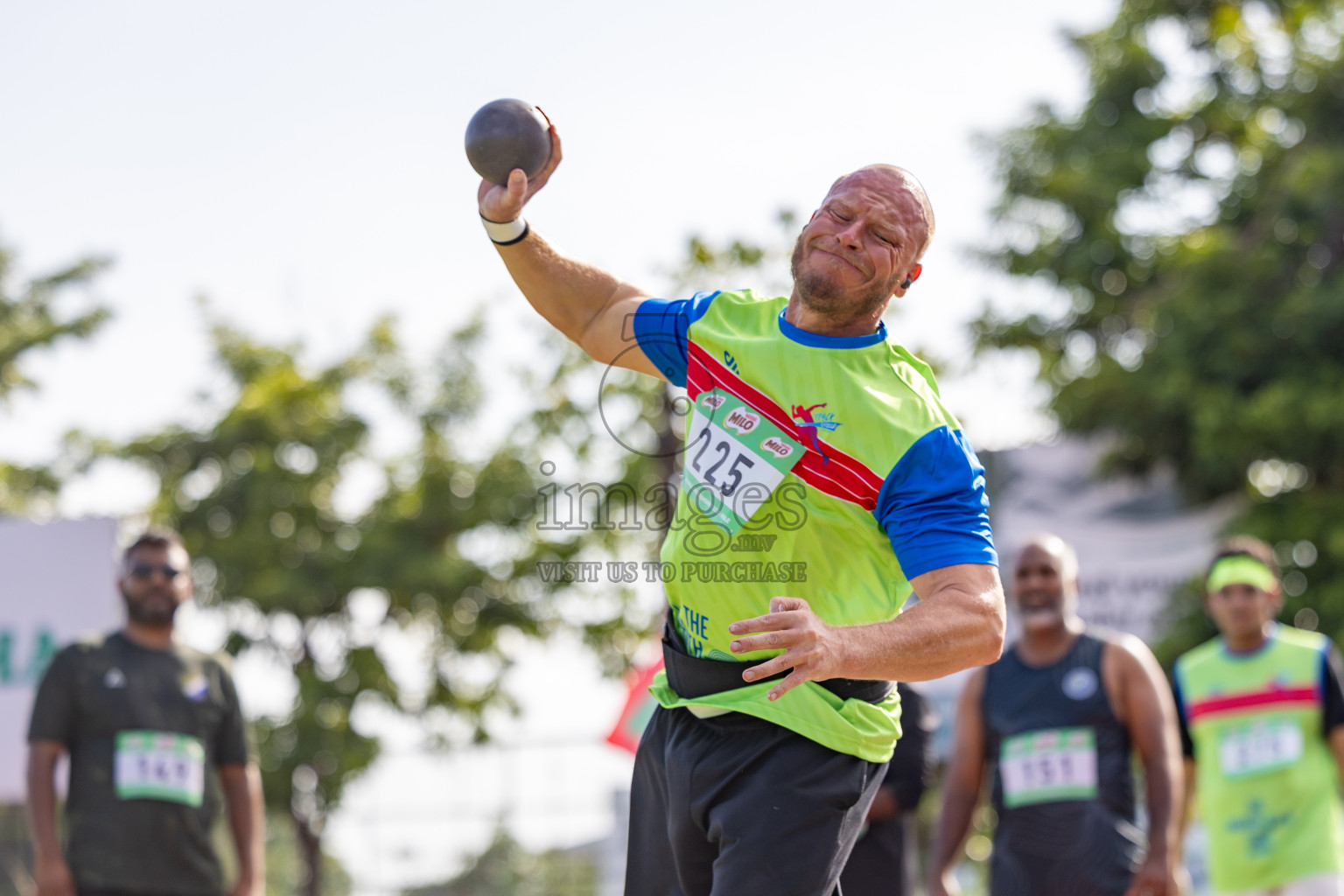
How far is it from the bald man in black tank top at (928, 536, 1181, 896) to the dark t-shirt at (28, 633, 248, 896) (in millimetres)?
3074

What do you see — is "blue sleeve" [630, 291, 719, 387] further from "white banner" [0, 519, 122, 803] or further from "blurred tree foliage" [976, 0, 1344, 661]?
"blurred tree foliage" [976, 0, 1344, 661]

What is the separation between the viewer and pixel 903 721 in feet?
18.5

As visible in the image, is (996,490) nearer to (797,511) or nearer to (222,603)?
(222,603)

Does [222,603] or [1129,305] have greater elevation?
[1129,305]

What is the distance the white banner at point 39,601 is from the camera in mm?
12891

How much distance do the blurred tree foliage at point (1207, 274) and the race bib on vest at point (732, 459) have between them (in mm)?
14286

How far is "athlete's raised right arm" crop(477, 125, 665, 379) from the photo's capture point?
3.55 metres

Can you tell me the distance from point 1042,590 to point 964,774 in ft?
2.88

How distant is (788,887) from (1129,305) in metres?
17.8

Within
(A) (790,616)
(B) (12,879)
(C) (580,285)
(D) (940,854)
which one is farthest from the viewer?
(B) (12,879)

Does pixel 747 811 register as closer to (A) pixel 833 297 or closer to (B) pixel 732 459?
(B) pixel 732 459

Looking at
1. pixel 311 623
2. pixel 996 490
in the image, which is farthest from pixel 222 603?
pixel 996 490

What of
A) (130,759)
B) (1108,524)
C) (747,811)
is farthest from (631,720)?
(1108,524)

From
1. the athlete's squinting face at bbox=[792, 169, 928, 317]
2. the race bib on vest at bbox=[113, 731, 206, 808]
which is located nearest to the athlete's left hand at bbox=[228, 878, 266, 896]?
the race bib on vest at bbox=[113, 731, 206, 808]
